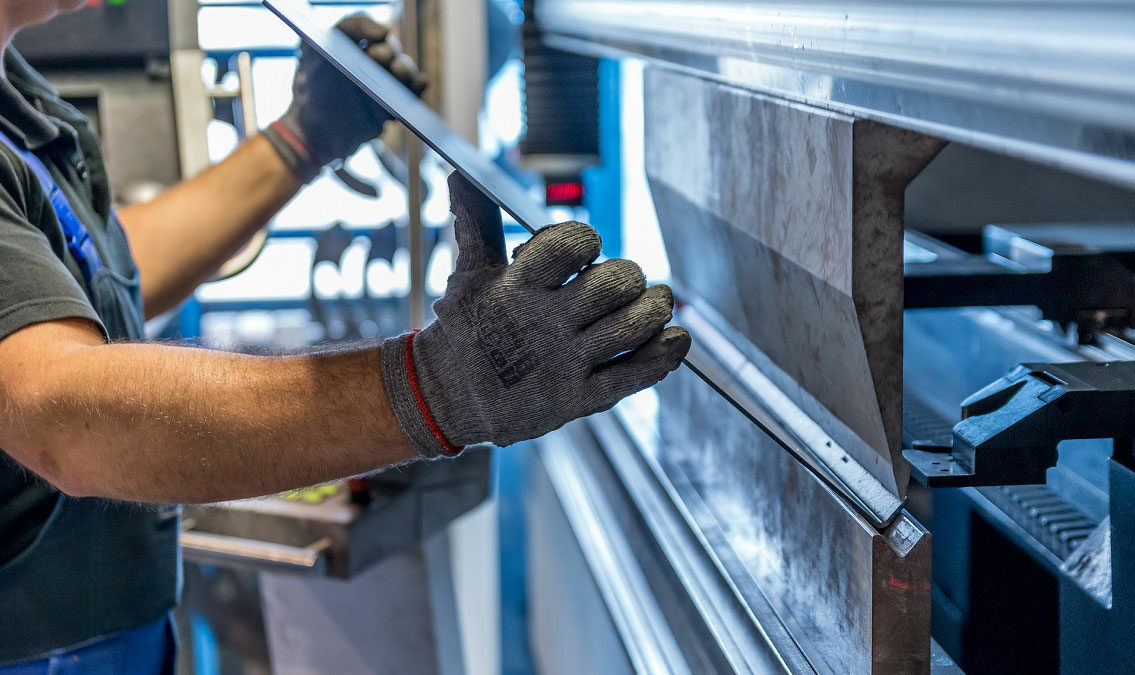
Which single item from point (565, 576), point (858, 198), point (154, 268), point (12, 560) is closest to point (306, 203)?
point (565, 576)

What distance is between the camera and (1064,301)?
1.22m

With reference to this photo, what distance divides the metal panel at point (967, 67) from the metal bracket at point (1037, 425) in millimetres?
269

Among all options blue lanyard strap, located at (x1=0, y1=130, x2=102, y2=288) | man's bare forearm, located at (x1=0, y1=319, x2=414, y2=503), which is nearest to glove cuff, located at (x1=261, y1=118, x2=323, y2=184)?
blue lanyard strap, located at (x1=0, y1=130, x2=102, y2=288)

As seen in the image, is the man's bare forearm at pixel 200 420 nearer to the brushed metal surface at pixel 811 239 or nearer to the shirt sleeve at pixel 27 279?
the shirt sleeve at pixel 27 279

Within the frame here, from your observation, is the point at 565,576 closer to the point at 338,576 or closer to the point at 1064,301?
the point at 338,576

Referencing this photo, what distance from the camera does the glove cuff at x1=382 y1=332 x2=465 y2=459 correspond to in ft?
2.73

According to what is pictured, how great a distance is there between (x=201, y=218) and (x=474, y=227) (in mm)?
964

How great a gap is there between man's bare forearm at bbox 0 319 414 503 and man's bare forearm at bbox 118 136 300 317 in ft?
2.63

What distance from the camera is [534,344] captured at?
79 cm

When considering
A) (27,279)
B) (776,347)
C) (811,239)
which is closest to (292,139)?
(27,279)

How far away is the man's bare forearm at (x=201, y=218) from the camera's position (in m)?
1.62

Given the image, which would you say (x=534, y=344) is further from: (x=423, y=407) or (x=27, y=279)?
(x=27, y=279)

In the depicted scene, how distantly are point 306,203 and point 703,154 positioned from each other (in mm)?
5427

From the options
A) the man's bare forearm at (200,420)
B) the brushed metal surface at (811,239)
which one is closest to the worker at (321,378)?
the man's bare forearm at (200,420)
